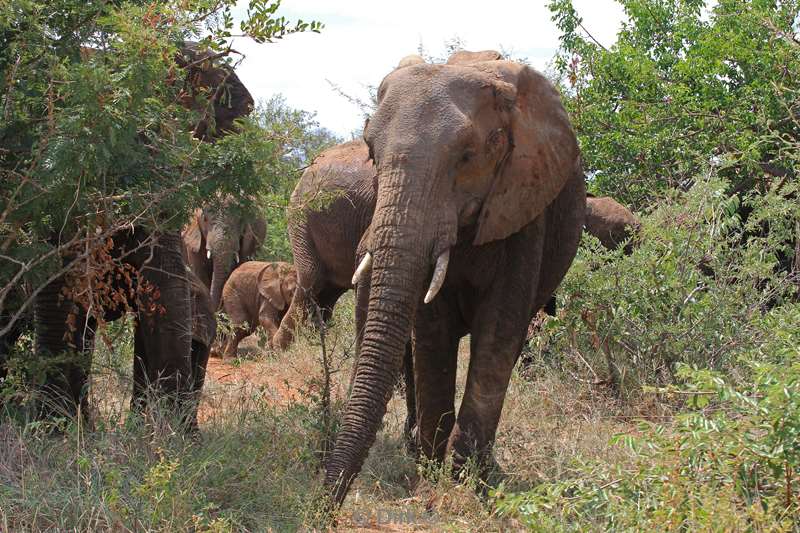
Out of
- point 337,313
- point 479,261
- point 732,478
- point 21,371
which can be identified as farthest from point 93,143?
point 337,313

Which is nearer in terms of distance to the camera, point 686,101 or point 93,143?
point 93,143

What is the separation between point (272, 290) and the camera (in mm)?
13398

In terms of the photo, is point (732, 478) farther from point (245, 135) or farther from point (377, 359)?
point (245, 135)

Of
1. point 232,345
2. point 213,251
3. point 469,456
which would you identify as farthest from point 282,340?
point 469,456

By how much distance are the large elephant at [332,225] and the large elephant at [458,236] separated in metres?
0.69

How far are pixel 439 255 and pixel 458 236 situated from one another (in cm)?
64

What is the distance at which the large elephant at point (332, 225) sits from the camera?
7.85 metres

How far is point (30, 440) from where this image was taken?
16.7ft

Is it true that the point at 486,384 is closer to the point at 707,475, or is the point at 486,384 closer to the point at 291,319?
the point at 707,475

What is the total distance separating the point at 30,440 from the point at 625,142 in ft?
26.0

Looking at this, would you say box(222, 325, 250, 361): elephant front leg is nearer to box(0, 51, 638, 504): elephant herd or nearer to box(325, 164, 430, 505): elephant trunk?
box(0, 51, 638, 504): elephant herd

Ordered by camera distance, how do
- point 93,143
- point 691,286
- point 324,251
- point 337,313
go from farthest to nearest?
point 337,313
point 324,251
point 691,286
point 93,143

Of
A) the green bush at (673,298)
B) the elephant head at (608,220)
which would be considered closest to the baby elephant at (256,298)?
the elephant head at (608,220)

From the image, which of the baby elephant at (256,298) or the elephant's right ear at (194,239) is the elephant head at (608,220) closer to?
the baby elephant at (256,298)
